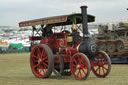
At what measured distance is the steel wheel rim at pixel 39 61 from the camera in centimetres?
1002

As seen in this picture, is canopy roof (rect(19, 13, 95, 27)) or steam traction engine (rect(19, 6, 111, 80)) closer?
steam traction engine (rect(19, 6, 111, 80))

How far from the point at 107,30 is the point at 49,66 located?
11.1 meters

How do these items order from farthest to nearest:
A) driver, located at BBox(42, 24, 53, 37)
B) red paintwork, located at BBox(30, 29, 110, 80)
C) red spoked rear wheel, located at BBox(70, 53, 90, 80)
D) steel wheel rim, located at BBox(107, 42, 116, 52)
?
steel wheel rim, located at BBox(107, 42, 116, 52) < driver, located at BBox(42, 24, 53, 37) < red paintwork, located at BBox(30, 29, 110, 80) < red spoked rear wheel, located at BBox(70, 53, 90, 80)

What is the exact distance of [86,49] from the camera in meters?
9.25

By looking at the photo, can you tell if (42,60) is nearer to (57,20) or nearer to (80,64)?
(57,20)

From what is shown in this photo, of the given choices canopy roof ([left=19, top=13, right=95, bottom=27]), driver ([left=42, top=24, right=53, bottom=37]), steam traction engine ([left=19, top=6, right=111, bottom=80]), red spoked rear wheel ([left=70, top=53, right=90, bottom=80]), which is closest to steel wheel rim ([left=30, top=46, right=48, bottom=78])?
steam traction engine ([left=19, top=6, right=111, bottom=80])

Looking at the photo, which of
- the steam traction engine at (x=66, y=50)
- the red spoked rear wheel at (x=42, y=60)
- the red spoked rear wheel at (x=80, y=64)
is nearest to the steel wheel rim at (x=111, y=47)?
the steam traction engine at (x=66, y=50)

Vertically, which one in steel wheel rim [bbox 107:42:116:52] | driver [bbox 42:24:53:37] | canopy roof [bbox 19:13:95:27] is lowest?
steel wheel rim [bbox 107:42:116:52]

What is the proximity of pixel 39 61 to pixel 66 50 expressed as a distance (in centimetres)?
115

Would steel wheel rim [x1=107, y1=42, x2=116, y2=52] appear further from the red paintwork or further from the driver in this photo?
the red paintwork

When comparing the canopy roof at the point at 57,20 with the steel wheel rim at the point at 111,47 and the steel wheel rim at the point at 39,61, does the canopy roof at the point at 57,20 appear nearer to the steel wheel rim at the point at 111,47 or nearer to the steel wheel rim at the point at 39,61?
the steel wheel rim at the point at 39,61

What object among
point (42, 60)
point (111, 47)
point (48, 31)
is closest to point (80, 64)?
point (42, 60)

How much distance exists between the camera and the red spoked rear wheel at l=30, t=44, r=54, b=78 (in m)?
9.69

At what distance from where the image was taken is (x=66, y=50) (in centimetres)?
982
